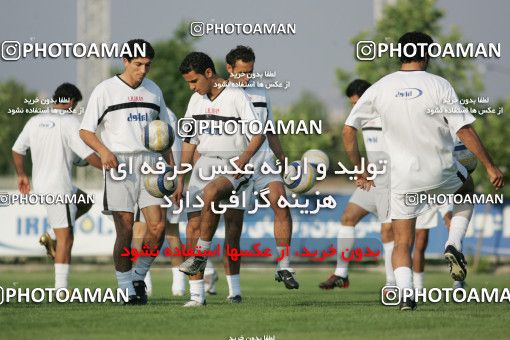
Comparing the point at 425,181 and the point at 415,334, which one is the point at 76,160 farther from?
the point at 415,334

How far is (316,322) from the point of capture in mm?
10203

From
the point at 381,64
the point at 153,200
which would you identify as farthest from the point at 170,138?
the point at 381,64

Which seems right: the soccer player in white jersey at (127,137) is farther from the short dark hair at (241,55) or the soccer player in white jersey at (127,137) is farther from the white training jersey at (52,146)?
the white training jersey at (52,146)

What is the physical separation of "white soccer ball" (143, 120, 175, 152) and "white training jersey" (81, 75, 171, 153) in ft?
0.24

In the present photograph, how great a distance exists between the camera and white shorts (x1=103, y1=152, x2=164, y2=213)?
12.3 meters

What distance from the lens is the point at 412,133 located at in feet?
36.8

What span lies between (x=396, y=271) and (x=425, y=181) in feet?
3.05

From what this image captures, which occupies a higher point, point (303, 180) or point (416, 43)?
point (416, 43)

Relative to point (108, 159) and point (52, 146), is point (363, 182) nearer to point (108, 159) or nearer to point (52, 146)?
point (108, 159)

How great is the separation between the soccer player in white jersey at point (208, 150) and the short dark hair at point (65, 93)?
5.82 feet

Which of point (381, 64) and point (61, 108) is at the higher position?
point (381, 64)

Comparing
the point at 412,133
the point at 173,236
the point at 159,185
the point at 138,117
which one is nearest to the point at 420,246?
the point at 173,236

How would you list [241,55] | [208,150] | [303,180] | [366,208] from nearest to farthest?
[208,150] < [303,180] < [241,55] < [366,208]

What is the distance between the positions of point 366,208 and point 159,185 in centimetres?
447
